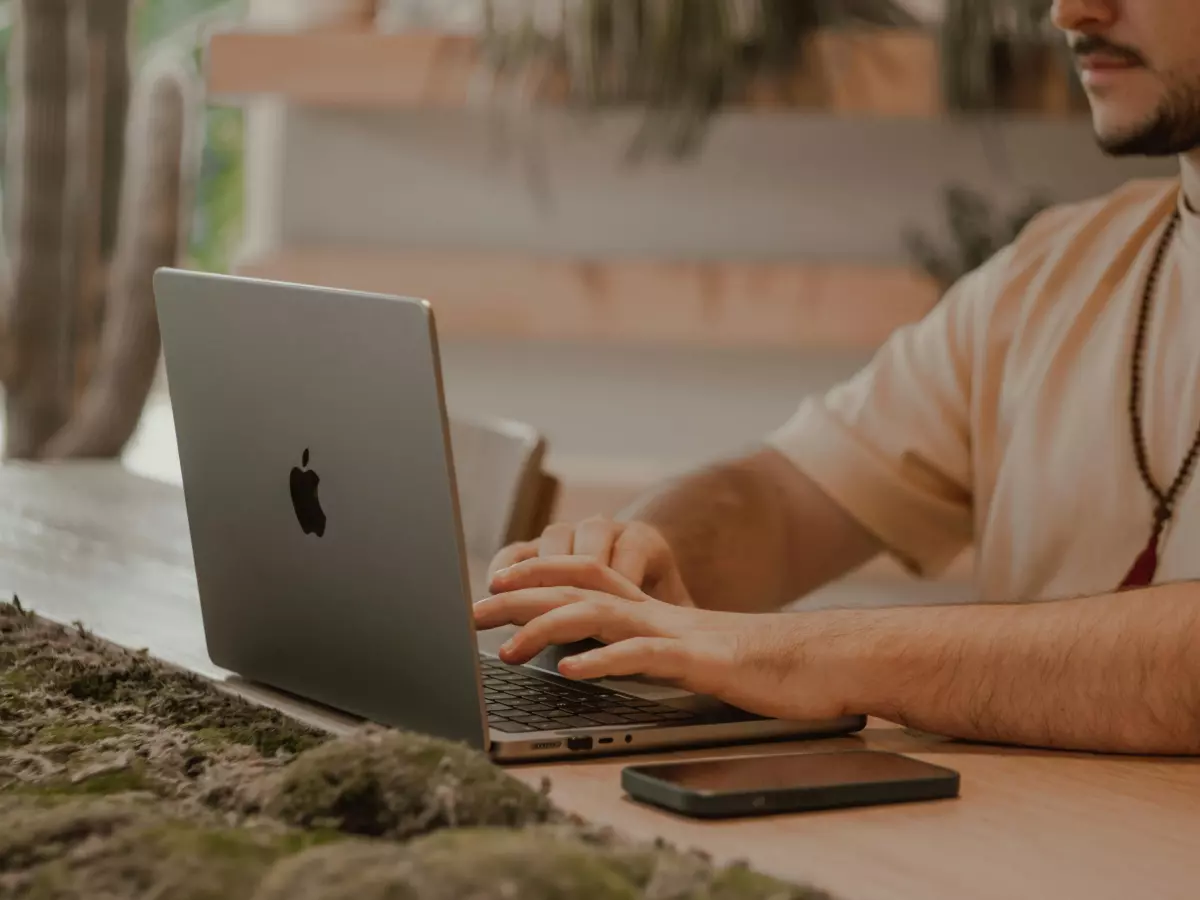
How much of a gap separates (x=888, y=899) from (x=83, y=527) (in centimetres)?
124

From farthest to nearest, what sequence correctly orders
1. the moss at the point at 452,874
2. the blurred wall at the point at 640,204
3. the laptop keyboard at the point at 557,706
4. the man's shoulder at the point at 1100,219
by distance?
1. the blurred wall at the point at 640,204
2. the man's shoulder at the point at 1100,219
3. the laptop keyboard at the point at 557,706
4. the moss at the point at 452,874

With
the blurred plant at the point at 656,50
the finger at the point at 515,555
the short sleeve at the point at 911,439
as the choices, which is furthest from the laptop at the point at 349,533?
the blurred plant at the point at 656,50

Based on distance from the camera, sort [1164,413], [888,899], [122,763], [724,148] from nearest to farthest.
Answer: [888,899] < [122,763] < [1164,413] < [724,148]

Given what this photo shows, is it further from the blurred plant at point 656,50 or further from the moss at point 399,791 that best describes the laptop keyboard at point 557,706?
the blurred plant at point 656,50

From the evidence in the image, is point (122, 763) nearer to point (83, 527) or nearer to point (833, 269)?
point (83, 527)

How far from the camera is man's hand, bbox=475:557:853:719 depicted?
101 cm

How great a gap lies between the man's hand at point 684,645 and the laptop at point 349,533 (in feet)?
0.06

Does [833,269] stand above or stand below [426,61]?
below

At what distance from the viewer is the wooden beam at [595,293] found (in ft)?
9.72

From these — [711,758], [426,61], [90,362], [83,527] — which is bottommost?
[90,362]

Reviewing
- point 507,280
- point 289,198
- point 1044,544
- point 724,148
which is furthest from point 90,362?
point 1044,544

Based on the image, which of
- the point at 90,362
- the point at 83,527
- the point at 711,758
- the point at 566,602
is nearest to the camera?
the point at 711,758

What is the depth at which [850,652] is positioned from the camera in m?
1.05

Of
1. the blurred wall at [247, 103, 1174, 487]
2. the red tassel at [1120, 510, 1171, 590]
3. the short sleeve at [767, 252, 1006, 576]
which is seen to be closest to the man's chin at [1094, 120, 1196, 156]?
the short sleeve at [767, 252, 1006, 576]
